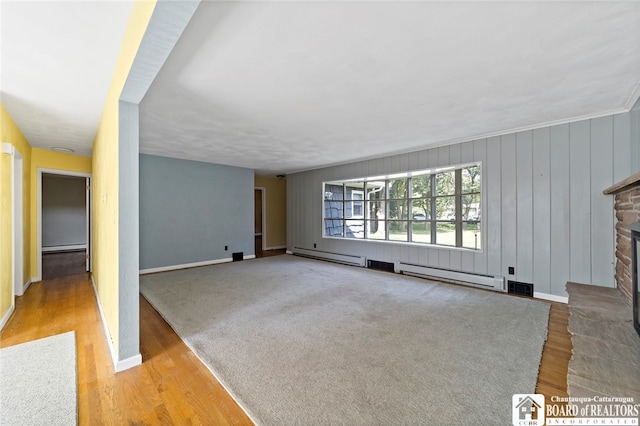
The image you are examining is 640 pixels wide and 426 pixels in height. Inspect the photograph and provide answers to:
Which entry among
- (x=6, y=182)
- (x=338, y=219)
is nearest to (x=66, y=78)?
(x=6, y=182)

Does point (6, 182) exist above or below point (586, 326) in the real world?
above

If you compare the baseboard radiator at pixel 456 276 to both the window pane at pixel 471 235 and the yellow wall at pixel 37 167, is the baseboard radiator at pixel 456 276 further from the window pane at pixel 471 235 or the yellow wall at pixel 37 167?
the yellow wall at pixel 37 167

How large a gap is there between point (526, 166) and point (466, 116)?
138 cm

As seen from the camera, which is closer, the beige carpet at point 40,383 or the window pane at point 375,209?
the beige carpet at point 40,383

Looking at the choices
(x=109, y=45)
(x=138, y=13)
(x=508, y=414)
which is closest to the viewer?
(x=138, y=13)

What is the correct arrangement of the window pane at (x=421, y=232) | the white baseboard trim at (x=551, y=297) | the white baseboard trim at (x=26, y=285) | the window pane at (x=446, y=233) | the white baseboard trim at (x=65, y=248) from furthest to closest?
the white baseboard trim at (x=65, y=248)
the window pane at (x=421, y=232)
the window pane at (x=446, y=233)
the white baseboard trim at (x=26, y=285)
the white baseboard trim at (x=551, y=297)

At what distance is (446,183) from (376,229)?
1787 millimetres

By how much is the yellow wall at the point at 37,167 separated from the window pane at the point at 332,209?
511 cm

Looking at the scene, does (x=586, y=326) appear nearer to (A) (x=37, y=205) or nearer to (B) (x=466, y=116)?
(B) (x=466, y=116)

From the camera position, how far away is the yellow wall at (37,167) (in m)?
4.50

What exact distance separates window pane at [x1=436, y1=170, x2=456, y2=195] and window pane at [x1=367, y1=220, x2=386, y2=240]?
136 cm

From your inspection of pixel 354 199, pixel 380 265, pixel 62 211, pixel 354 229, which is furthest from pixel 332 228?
pixel 62 211

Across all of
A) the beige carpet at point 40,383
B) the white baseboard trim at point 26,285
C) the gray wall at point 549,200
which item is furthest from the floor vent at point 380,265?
the white baseboard trim at point 26,285

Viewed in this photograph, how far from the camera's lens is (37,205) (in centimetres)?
458
